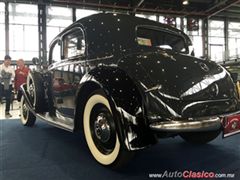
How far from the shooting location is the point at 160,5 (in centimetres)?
1648

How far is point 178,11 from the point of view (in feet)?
55.4

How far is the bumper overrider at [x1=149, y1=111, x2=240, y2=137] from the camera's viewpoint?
2020 mm

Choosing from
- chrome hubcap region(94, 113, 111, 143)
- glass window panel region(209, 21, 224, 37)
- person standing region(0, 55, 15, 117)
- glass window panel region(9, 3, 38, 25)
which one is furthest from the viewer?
glass window panel region(209, 21, 224, 37)

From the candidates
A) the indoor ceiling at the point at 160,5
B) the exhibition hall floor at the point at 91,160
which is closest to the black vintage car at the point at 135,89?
the exhibition hall floor at the point at 91,160

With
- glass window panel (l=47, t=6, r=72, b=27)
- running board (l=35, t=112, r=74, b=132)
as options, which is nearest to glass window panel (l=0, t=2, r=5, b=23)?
glass window panel (l=47, t=6, r=72, b=27)

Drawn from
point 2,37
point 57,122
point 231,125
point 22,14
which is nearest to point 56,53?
point 57,122

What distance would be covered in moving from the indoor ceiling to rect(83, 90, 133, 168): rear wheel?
13645 millimetres

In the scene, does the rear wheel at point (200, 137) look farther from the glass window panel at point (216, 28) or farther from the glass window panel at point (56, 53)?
the glass window panel at point (216, 28)

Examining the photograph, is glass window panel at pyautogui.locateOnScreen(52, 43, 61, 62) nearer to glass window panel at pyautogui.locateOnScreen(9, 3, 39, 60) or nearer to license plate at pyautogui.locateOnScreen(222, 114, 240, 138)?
license plate at pyautogui.locateOnScreen(222, 114, 240, 138)

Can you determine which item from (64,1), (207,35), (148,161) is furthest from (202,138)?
(207,35)

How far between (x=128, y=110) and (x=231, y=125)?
3.16 feet

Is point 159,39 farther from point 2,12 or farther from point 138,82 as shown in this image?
point 2,12

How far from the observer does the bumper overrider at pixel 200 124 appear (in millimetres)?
2020

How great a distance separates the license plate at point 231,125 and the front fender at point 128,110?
2.14ft
